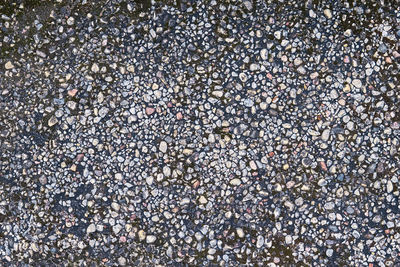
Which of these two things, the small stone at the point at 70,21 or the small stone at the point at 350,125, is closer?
the small stone at the point at 350,125

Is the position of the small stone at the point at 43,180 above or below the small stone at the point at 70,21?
below

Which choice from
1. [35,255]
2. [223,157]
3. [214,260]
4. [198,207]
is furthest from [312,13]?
[35,255]

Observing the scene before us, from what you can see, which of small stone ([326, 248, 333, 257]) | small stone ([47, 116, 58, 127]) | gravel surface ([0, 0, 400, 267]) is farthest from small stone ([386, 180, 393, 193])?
small stone ([47, 116, 58, 127])

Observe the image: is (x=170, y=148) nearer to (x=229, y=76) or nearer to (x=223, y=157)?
(x=223, y=157)

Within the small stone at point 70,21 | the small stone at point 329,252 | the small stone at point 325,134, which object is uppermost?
the small stone at point 70,21

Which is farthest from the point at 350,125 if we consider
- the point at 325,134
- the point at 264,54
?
the point at 264,54

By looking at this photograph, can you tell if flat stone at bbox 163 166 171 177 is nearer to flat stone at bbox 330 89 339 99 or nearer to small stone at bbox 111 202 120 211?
small stone at bbox 111 202 120 211

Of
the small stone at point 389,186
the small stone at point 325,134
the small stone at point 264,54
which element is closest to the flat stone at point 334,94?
the small stone at point 325,134

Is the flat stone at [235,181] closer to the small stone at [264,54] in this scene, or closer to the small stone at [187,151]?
the small stone at [187,151]
